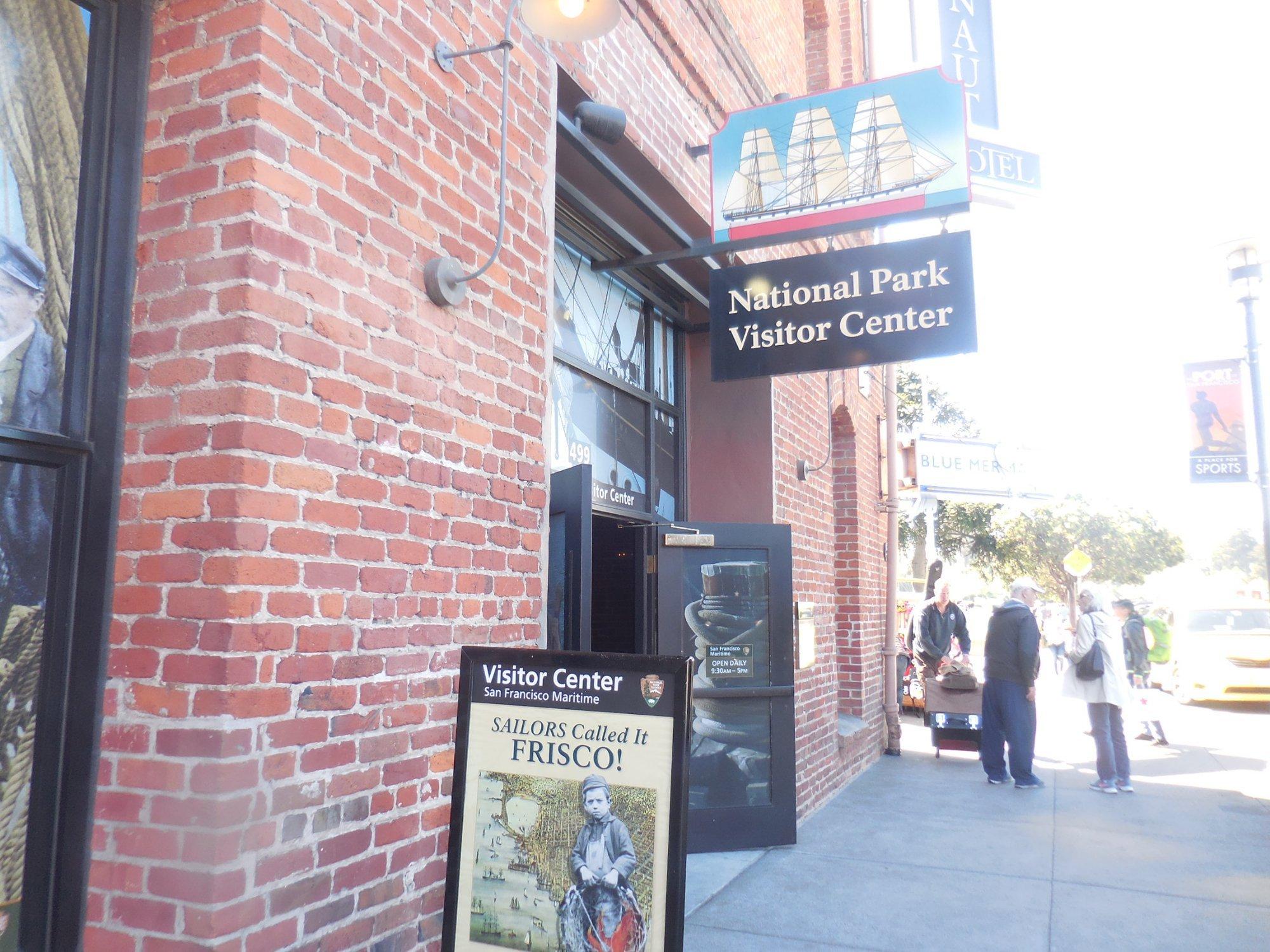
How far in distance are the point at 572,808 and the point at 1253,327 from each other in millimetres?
10062

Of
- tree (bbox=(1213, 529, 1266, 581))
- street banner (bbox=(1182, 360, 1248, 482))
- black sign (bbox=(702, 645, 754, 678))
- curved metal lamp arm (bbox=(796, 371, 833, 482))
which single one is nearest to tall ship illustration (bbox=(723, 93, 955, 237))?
black sign (bbox=(702, 645, 754, 678))

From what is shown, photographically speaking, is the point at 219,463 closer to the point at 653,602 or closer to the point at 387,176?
the point at 387,176

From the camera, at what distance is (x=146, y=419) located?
2.58m

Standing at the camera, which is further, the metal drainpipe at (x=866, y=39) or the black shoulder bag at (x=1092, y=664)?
the metal drainpipe at (x=866, y=39)

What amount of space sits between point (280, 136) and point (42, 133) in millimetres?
588

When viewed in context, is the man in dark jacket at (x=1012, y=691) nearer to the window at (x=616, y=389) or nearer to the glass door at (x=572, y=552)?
the window at (x=616, y=389)

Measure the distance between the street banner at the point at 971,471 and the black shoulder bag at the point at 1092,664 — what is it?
304cm

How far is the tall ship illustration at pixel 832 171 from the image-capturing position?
15.1 ft

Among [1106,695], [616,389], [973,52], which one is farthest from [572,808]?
[973,52]

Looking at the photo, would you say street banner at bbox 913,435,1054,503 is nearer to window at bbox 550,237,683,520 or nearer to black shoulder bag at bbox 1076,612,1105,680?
black shoulder bag at bbox 1076,612,1105,680

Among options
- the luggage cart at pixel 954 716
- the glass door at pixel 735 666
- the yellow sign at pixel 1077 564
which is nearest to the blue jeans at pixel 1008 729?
the luggage cart at pixel 954 716

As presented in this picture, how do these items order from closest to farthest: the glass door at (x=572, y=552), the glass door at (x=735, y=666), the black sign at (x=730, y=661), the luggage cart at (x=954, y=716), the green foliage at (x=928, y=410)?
the glass door at (x=572, y=552)
the glass door at (x=735, y=666)
the black sign at (x=730, y=661)
the luggage cart at (x=954, y=716)
the green foliage at (x=928, y=410)

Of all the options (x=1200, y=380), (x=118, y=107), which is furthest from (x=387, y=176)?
(x=1200, y=380)

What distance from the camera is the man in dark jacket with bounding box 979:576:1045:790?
A: 26.6ft
